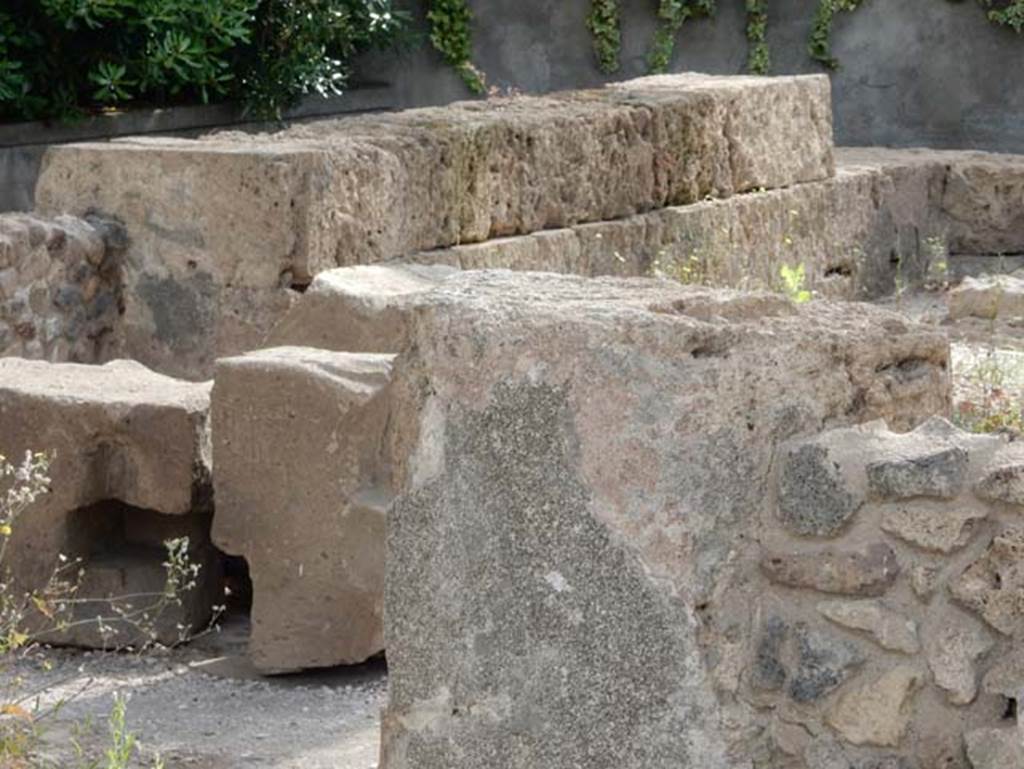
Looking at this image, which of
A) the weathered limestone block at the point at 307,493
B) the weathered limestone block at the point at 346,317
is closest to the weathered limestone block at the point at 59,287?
the weathered limestone block at the point at 346,317

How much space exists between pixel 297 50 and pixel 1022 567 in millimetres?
9885

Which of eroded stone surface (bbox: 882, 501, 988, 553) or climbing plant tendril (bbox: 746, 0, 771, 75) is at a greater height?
climbing plant tendril (bbox: 746, 0, 771, 75)

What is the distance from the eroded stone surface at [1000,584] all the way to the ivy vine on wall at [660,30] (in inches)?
443

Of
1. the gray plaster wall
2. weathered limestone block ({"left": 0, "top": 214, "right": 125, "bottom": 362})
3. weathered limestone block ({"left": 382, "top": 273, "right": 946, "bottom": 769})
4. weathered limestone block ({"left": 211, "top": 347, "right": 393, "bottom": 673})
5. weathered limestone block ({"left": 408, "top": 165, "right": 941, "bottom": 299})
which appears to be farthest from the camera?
the gray plaster wall

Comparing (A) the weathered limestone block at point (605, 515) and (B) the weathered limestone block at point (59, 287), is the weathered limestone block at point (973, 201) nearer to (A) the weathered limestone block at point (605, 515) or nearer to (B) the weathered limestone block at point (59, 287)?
(B) the weathered limestone block at point (59, 287)

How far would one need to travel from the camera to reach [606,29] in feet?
46.0

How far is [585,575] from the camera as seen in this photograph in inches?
121

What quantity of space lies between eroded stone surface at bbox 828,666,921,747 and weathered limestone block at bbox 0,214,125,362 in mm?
3607

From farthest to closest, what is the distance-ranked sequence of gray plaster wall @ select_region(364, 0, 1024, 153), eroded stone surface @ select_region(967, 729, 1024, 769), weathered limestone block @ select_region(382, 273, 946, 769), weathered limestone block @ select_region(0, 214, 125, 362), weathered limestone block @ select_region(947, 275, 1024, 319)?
gray plaster wall @ select_region(364, 0, 1024, 153) → weathered limestone block @ select_region(947, 275, 1024, 319) → weathered limestone block @ select_region(0, 214, 125, 362) → weathered limestone block @ select_region(382, 273, 946, 769) → eroded stone surface @ select_region(967, 729, 1024, 769)

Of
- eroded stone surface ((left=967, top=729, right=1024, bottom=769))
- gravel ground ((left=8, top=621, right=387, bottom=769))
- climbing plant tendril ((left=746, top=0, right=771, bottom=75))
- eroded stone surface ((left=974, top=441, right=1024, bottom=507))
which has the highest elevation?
climbing plant tendril ((left=746, top=0, right=771, bottom=75))

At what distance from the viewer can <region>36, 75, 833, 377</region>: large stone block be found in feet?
20.4

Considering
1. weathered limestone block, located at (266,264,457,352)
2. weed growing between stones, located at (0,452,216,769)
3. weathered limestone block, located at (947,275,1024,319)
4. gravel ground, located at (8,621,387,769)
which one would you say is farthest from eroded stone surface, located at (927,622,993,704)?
weathered limestone block, located at (947,275,1024,319)

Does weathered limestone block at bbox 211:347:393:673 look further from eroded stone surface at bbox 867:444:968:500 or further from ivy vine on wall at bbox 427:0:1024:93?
ivy vine on wall at bbox 427:0:1024:93

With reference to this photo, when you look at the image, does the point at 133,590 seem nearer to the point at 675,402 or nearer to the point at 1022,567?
the point at 675,402
